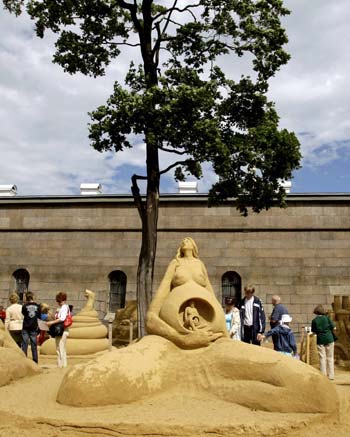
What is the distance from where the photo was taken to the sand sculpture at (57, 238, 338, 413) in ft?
17.8

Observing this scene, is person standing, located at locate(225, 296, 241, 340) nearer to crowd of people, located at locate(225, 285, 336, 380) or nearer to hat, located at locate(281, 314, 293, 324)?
crowd of people, located at locate(225, 285, 336, 380)

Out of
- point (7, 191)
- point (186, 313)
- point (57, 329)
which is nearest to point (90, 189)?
point (7, 191)

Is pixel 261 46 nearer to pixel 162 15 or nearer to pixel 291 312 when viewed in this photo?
pixel 162 15

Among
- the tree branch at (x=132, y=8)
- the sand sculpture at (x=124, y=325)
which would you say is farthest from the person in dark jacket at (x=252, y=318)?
the tree branch at (x=132, y=8)

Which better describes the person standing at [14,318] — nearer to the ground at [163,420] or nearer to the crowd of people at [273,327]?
the crowd of people at [273,327]

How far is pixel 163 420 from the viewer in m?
4.96

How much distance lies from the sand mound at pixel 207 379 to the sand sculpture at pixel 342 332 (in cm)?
883

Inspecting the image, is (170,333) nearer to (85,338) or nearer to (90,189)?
(85,338)

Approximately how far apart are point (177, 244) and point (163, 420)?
50.1ft

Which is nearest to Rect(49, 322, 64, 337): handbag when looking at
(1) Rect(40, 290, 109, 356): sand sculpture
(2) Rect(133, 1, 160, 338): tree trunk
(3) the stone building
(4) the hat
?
(2) Rect(133, 1, 160, 338): tree trunk

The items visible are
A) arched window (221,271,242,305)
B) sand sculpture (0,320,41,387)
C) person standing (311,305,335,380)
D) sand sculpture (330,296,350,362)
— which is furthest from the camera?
arched window (221,271,242,305)

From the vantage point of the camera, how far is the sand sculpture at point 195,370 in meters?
5.43

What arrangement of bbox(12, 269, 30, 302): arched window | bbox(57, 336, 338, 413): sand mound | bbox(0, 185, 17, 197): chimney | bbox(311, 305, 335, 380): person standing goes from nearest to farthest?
bbox(57, 336, 338, 413): sand mound → bbox(311, 305, 335, 380): person standing → bbox(12, 269, 30, 302): arched window → bbox(0, 185, 17, 197): chimney

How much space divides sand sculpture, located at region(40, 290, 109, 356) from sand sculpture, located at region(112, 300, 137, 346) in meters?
1.20
